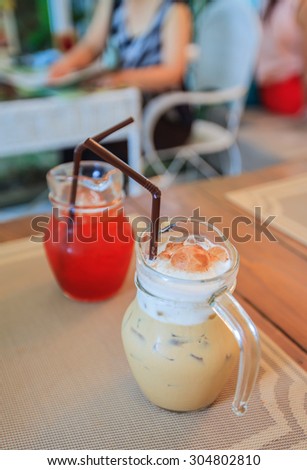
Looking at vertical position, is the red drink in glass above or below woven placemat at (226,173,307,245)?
above

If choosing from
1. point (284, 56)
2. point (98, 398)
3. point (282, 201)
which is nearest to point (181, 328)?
point (98, 398)

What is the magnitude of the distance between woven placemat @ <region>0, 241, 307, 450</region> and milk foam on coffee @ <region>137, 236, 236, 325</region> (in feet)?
0.36

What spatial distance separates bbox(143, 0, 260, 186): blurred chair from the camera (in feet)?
6.54

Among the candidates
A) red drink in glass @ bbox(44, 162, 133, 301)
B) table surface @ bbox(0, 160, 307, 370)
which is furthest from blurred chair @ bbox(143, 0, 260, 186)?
red drink in glass @ bbox(44, 162, 133, 301)

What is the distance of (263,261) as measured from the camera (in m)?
0.74

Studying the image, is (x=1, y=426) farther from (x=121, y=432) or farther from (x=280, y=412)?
(x=280, y=412)

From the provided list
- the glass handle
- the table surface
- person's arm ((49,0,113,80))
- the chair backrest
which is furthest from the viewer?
person's arm ((49,0,113,80))

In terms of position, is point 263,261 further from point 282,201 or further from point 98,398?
point 98,398

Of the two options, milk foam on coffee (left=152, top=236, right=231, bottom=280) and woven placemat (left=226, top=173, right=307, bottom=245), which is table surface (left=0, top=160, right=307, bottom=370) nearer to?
woven placemat (left=226, top=173, right=307, bottom=245)

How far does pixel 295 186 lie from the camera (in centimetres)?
98

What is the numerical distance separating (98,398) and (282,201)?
0.58 metres

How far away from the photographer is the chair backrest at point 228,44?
1.99 m

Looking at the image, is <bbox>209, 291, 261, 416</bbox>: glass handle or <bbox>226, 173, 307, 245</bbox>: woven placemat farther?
<bbox>226, 173, 307, 245</bbox>: woven placemat
